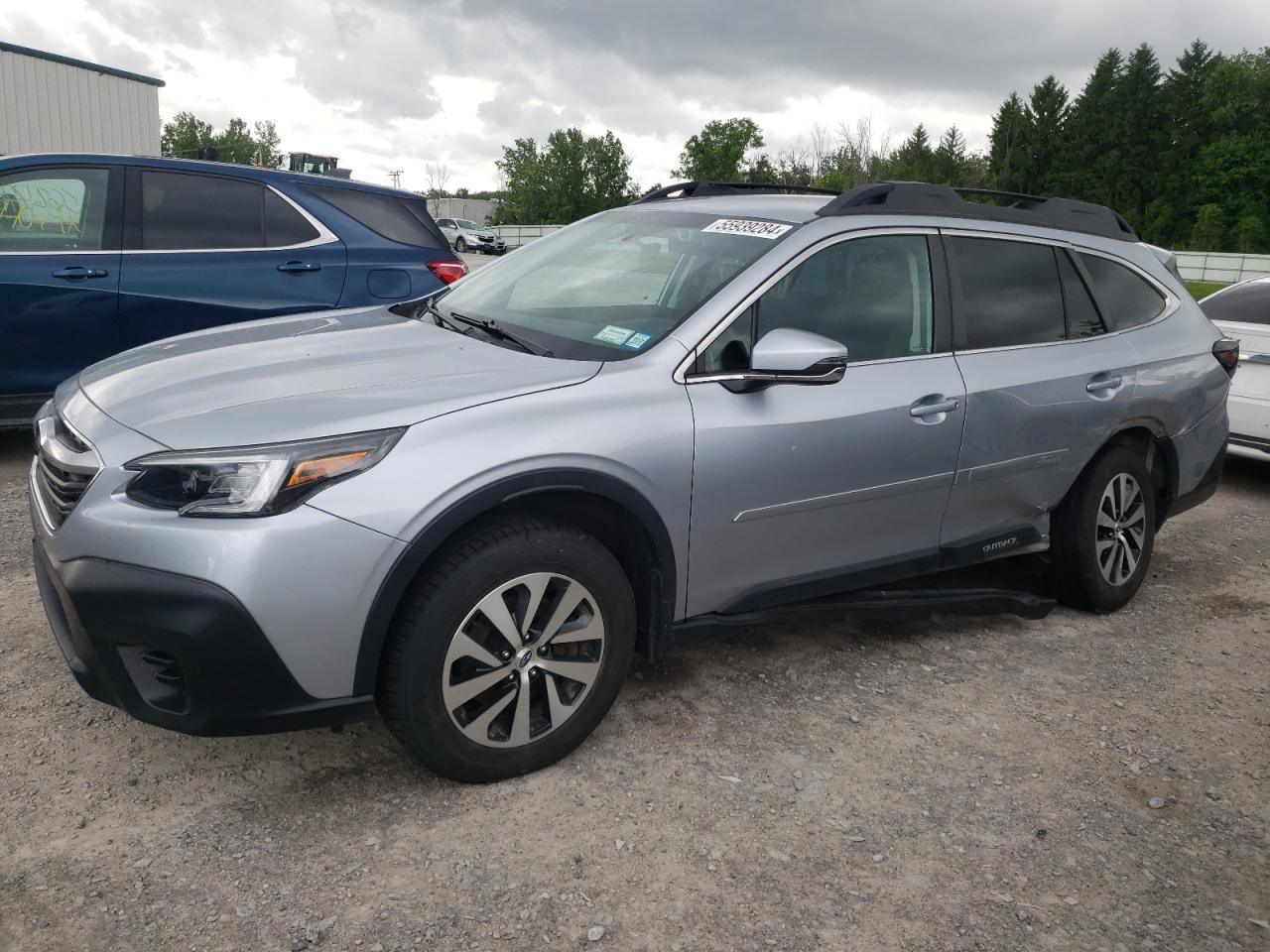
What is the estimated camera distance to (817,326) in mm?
3525

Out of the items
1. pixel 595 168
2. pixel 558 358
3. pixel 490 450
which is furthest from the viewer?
pixel 595 168

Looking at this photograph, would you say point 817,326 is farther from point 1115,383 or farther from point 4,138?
point 4,138

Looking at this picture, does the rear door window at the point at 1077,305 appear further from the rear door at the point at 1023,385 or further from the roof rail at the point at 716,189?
the roof rail at the point at 716,189

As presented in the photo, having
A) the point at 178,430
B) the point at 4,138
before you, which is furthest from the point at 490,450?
the point at 4,138

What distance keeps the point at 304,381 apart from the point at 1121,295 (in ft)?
11.4

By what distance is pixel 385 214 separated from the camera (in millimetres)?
6695

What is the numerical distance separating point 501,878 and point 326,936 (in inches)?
17.1

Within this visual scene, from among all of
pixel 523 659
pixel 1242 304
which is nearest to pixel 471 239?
pixel 1242 304

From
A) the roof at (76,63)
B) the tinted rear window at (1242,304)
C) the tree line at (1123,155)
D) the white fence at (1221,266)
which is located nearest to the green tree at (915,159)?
the tree line at (1123,155)

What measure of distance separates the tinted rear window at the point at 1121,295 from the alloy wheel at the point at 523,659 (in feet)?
9.12

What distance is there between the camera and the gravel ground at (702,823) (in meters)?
2.51

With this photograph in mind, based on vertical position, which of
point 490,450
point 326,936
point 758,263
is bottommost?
point 326,936

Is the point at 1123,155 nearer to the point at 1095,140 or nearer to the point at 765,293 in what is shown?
the point at 1095,140

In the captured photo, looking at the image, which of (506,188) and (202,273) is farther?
(506,188)
